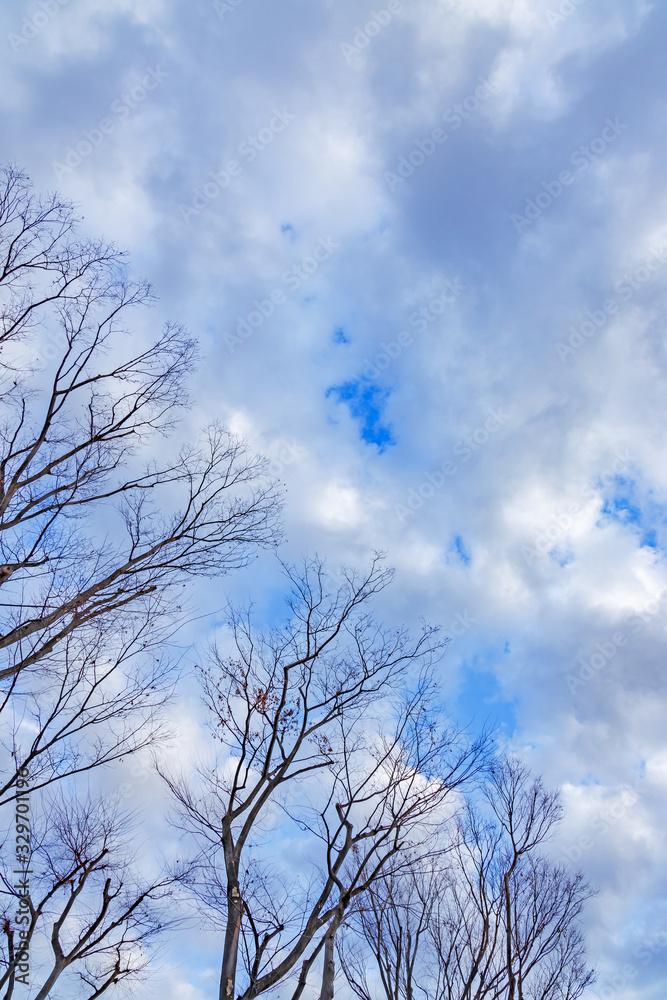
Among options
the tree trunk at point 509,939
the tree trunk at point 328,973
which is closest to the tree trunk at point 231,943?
the tree trunk at point 328,973

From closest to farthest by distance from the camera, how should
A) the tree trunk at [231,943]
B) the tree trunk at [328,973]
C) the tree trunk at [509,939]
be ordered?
the tree trunk at [231,943] → the tree trunk at [328,973] → the tree trunk at [509,939]

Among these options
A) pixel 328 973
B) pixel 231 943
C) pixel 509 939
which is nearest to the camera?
pixel 231 943

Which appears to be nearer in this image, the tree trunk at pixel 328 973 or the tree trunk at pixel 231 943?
the tree trunk at pixel 231 943

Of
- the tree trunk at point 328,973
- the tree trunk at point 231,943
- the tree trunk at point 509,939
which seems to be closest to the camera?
the tree trunk at point 231,943

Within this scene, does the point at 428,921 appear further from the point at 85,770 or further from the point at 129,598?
the point at 129,598

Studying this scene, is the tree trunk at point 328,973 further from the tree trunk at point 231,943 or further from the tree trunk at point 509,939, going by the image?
the tree trunk at point 509,939

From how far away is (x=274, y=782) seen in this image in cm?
1143

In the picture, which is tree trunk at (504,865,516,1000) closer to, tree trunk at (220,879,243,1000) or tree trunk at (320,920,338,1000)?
tree trunk at (320,920,338,1000)

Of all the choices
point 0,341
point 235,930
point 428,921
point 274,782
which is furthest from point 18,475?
point 428,921

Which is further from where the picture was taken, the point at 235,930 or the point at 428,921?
the point at 428,921

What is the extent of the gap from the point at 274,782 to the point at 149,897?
137 inches

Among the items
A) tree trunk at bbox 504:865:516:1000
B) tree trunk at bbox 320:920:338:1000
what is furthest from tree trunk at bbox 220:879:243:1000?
tree trunk at bbox 504:865:516:1000

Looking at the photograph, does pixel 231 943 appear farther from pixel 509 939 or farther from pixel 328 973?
pixel 509 939

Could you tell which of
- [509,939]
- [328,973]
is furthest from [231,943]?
[509,939]
